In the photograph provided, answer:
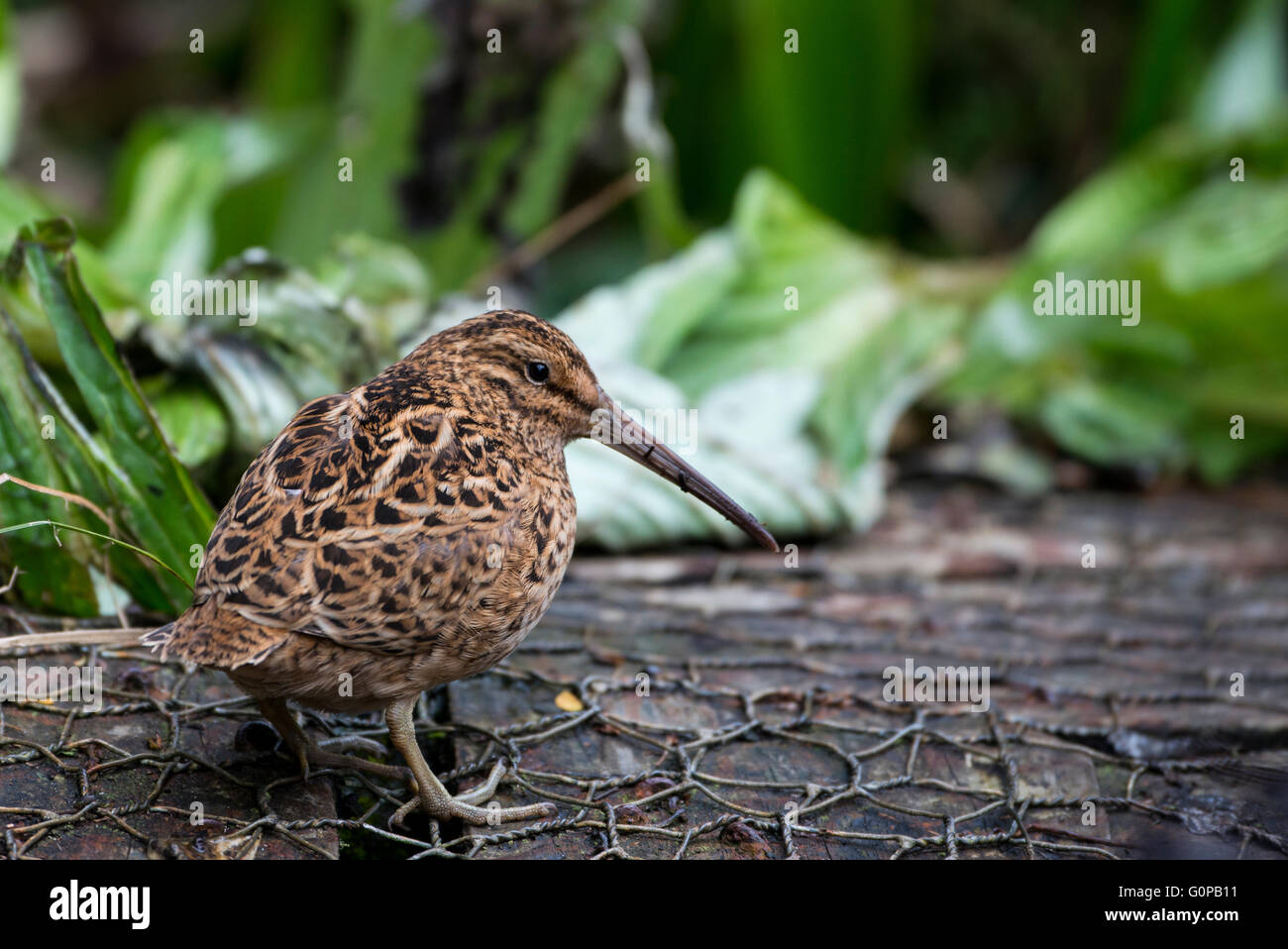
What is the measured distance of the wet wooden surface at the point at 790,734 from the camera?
2434 mm

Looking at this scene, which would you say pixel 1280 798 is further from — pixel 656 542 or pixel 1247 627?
pixel 656 542

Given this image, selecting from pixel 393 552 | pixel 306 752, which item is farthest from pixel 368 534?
pixel 306 752

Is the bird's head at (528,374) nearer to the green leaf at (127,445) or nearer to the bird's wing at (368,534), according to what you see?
the bird's wing at (368,534)

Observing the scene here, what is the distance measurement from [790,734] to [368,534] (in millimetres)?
1142

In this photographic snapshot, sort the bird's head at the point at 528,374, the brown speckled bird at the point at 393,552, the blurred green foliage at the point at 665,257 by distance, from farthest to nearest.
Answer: the blurred green foliage at the point at 665,257
the bird's head at the point at 528,374
the brown speckled bird at the point at 393,552

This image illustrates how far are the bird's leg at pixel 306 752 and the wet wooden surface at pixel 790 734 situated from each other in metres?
0.04

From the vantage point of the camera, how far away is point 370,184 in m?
5.46

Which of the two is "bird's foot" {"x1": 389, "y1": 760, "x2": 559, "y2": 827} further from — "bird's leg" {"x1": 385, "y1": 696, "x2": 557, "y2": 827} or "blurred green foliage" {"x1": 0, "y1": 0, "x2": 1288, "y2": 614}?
"blurred green foliage" {"x1": 0, "y1": 0, "x2": 1288, "y2": 614}

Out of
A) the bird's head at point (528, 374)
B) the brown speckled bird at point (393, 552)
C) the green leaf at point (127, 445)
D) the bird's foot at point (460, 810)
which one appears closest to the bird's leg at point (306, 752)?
the brown speckled bird at point (393, 552)

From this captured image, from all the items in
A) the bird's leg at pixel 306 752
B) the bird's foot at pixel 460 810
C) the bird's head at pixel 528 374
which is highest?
the bird's head at pixel 528 374

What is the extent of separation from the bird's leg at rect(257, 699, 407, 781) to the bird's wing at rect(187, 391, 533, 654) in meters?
0.29

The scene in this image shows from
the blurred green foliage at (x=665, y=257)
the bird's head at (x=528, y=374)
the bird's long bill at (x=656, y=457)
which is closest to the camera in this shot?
the bird's head at (x=528, y=374)

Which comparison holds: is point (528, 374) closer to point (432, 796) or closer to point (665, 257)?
point (432, 796)
